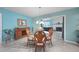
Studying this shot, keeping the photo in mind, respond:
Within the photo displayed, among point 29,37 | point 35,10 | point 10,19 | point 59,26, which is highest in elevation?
point 35,10

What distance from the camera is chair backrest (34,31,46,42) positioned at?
3.72 meters

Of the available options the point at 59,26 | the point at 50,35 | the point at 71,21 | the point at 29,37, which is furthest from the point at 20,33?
the point at 71,21

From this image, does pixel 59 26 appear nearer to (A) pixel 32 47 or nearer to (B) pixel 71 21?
(B) pixel 71 21

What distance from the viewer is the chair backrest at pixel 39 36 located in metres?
3.72

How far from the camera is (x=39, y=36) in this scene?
12.3 feet

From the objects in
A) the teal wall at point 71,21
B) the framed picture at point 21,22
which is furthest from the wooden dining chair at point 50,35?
the framed picture at point 21,22

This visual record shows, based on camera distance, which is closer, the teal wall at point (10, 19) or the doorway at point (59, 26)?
the teal wall at point (10, 19)

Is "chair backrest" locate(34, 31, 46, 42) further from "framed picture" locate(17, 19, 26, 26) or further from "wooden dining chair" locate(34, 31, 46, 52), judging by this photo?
"framed picture" locate(17, 19, 26, 26)

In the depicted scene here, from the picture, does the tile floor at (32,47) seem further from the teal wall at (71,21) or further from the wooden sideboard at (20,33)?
the teal wall at (71,21)

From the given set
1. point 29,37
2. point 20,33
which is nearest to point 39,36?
point 29,37

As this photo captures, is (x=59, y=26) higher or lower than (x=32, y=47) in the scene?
higher

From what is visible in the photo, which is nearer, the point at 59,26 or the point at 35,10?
the point at 35,10
